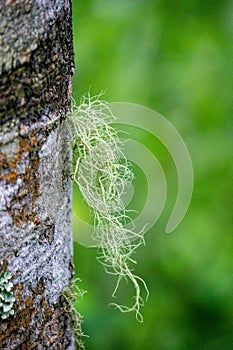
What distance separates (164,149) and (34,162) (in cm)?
120

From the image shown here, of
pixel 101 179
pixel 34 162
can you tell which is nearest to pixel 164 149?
pixel 101 179

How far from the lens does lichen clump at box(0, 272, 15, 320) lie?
78cm

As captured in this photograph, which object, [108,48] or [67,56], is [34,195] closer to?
[67,56]

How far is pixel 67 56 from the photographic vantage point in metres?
0.85

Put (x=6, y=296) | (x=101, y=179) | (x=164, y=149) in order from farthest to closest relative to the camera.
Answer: (x=164, y=149) < (x=101, y=179) < (x=6, y=296)

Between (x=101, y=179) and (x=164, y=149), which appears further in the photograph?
(x=164, y=149)

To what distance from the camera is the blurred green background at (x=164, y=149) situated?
1.92m

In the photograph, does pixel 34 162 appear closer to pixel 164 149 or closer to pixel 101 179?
pixel 101 179

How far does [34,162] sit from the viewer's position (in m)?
0.80

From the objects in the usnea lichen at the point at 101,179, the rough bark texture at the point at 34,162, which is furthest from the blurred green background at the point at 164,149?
the rough bark texture at the point at 34,162

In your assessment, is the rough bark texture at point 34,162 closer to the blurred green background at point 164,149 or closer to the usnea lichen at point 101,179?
the usnea lichen at point 101,179

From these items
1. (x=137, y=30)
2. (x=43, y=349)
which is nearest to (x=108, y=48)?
(x=137, y=30)

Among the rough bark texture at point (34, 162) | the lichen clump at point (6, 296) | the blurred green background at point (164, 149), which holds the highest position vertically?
the blurred green background at point (164, 149)

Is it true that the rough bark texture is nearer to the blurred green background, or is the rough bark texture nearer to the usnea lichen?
the usnea lichen
